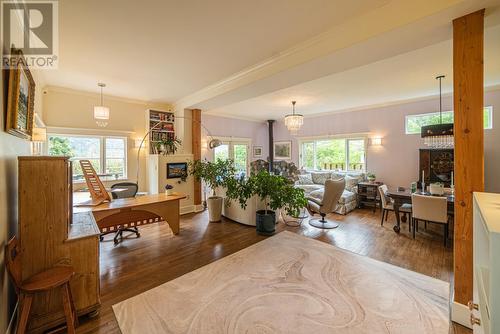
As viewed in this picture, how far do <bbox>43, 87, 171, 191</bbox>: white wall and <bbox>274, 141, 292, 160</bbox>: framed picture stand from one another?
450 centimetres

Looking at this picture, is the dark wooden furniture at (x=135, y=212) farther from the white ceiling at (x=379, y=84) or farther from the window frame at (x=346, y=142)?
the window frame at (x=346, y=142)

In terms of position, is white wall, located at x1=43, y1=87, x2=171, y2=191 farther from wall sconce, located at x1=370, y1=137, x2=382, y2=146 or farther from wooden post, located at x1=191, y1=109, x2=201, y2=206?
wall sconce, located at x1=370, y1=137, x2=382, y2=146

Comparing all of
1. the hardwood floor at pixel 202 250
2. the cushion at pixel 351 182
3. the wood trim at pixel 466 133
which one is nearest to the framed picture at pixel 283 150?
the cushion at pixel 351 182

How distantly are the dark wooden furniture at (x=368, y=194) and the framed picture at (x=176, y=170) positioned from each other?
15.6ft

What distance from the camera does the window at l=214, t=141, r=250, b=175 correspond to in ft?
24.3

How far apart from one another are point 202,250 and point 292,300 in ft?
5.32

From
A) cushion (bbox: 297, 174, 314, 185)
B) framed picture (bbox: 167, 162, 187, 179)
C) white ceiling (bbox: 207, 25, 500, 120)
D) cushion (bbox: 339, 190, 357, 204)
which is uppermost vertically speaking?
white ceiling (bbox: 207, 25, 500, 120)

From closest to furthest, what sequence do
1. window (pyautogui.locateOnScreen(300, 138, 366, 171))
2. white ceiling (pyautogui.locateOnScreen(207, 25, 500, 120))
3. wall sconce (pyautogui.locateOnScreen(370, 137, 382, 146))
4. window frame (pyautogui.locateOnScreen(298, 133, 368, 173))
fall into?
white ceiling (pyautogui.locateOnScreen(207, 25, 500, 120)), wall sconce (pyautogui.locateOnScreen(370, 137, 382, 146)), window frame (pyautogui.locateOnScreen(298, 133, 368, 173)), window (pyautogui.locateOnScreen(300, 138, 366, 171))

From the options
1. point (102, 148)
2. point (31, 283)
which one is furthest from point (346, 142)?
point (31, 283)

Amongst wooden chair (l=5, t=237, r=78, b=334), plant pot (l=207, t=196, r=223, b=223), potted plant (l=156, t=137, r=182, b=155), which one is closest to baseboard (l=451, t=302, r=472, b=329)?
wooden chair (l=5, t=237, r=78, b=334)

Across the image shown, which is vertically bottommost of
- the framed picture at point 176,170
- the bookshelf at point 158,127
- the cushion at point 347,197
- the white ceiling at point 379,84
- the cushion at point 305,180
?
the cushion at point 347,197

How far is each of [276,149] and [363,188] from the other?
3.78 metres

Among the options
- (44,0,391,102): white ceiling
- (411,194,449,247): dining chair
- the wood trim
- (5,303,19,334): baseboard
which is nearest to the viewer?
(5,303,19,334): baseboard

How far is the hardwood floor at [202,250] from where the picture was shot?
239 centimetres
